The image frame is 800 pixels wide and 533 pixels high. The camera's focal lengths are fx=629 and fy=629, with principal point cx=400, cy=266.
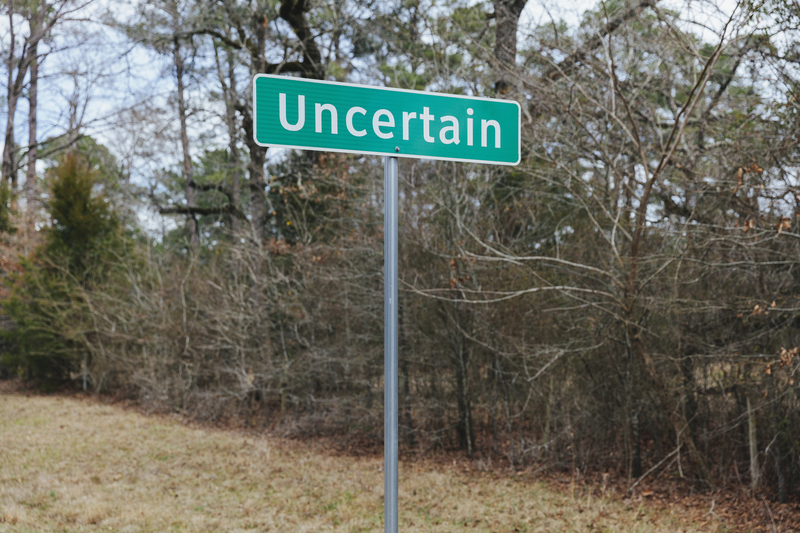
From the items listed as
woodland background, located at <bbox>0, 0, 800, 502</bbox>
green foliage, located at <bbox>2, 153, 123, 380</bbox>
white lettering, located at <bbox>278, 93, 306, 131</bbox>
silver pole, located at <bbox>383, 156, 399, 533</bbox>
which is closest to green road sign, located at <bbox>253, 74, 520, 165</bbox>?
white lettering, located at <bbox>278, 93, 306, 131</bbox>

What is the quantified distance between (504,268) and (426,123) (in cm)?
583

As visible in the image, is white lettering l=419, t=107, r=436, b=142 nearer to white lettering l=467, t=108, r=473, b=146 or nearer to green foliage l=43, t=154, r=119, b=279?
white lettering l=467, t=108, r=473, b=146

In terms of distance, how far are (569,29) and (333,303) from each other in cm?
532

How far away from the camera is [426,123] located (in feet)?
7.73

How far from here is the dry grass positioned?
543 centimetres

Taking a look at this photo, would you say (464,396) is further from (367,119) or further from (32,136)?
(32,136)

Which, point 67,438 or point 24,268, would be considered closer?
point 67,438

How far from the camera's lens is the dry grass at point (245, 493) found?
5.43 metres

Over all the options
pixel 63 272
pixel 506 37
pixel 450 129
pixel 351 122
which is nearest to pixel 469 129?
pixel 450 129

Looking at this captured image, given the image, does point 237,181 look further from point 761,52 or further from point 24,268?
point 761,52

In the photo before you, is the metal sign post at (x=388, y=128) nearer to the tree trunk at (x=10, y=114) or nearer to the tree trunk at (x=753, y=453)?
the tree trunk at (x=753, y=453)

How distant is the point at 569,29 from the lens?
6.70 meters

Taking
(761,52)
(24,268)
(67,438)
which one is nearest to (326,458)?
(67,438)

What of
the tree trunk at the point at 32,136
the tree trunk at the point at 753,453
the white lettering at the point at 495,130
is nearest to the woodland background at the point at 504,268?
the tree trunk at the point at 753,453
